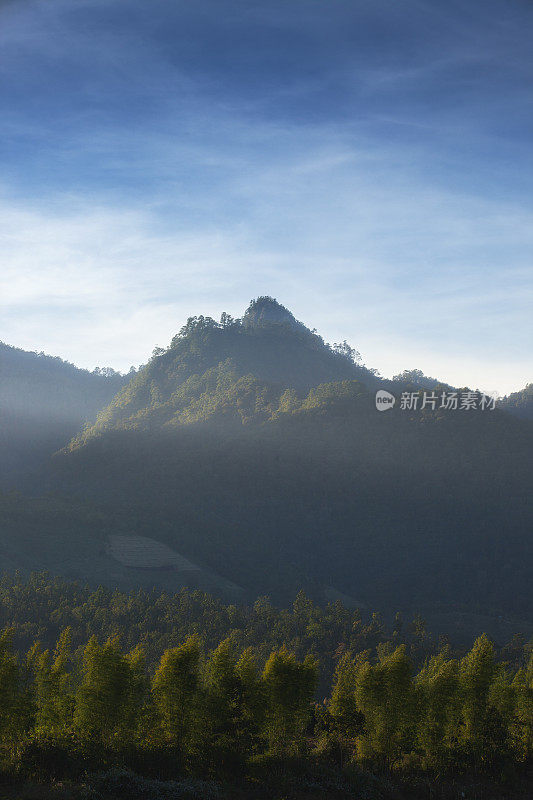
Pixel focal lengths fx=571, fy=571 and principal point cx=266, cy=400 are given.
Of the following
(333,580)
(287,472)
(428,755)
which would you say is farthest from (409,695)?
(287,472)

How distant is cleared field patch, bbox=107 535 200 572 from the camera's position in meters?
143

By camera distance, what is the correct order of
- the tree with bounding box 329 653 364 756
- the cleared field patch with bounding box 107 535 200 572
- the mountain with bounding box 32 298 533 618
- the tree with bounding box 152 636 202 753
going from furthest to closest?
the mountain with bounding box 32 298 533 618 → the cleared field patch with bounding box 107 535 200 572 → the tree with bounding box 329 653 364 756 → the tree with bounding box 152 636 202 753

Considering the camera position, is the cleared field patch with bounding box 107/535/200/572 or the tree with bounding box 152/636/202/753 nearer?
the tree with bounding box 152/636/202/753

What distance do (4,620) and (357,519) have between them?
118582mm

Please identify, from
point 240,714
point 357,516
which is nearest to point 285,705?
point 240,714

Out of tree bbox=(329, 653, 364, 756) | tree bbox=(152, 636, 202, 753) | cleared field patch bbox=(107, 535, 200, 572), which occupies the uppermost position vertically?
tree bbox=(152, 636, 202, 753)

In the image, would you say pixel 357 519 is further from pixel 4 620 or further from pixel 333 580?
pixel 4 620

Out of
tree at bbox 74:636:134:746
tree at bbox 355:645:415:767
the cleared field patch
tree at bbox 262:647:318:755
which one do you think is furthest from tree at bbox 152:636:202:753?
the cleared field patch

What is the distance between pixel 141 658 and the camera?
49906 mm

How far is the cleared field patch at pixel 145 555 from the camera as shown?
143375 millimetres

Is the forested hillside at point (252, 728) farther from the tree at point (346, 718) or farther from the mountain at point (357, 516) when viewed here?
the mountain at point (357, 516)

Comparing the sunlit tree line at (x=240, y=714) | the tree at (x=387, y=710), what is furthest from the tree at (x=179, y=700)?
the tree at (x=387, y=710)

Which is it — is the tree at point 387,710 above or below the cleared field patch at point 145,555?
above

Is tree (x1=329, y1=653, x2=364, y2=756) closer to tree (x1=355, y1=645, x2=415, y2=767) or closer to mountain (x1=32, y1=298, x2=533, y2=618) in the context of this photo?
tree (x1=355, y1=645, x2=415, y2=767)
